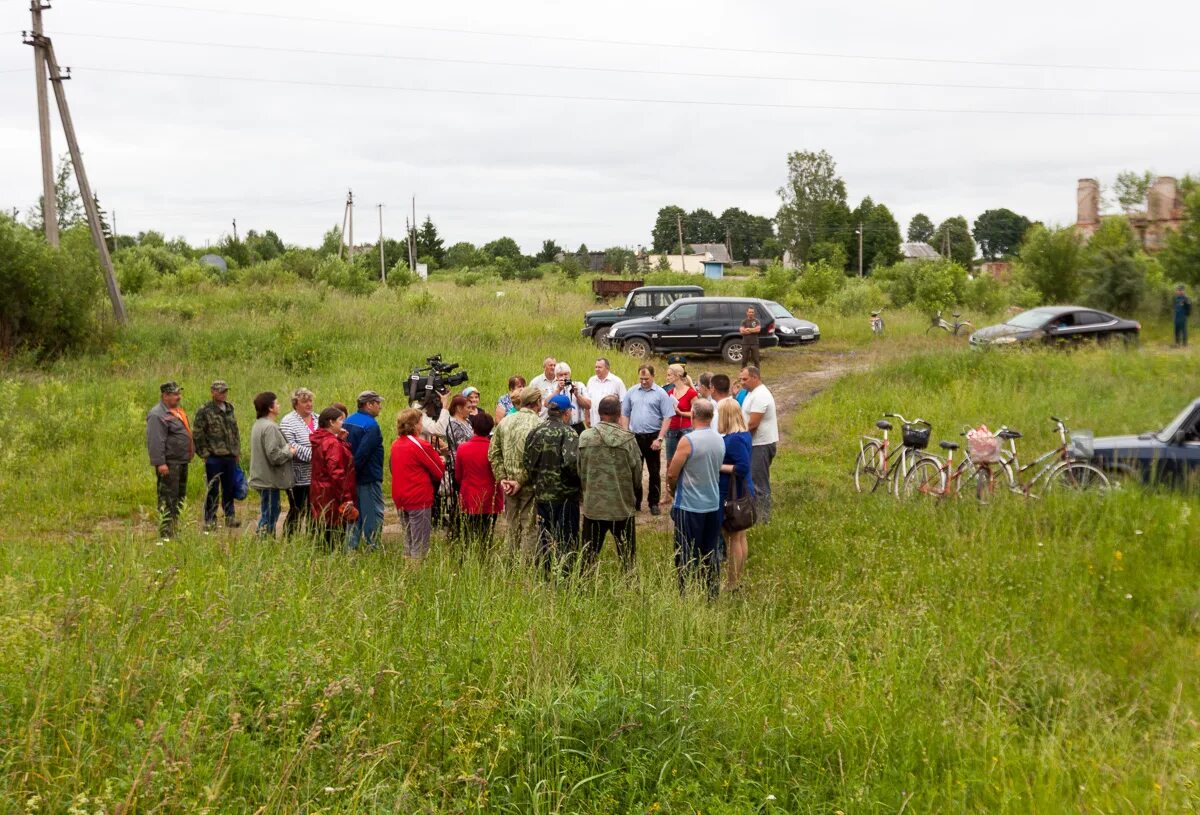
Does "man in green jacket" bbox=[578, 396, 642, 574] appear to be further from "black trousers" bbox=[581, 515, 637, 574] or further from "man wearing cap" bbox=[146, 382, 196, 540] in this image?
"man wearing cap" bbox=[146, 382, 196, 540]

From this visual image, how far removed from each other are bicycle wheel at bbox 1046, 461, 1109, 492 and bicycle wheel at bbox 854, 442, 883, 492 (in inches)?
84.1

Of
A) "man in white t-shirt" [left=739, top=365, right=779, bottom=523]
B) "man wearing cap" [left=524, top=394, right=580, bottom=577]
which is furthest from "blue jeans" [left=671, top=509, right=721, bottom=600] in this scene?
"man in white t-shirt" [left=739, top=365, right=779, bottom=523]

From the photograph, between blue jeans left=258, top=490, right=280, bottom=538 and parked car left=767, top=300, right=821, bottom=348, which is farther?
parked car left=767, top=300, right=821, bottom=348

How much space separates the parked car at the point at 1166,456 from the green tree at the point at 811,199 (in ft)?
215

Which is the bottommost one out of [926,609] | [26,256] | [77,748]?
[926,609]

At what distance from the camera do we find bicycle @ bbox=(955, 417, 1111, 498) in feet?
32.9

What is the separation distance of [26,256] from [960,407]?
18.0 m

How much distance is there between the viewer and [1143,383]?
1608cm

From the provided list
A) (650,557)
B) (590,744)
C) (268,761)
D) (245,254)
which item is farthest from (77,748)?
(245,254)

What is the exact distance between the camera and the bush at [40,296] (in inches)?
753

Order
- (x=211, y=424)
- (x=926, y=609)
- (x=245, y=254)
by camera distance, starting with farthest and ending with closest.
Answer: (x=245, y=254)
(x=211, y=424)
(x=926, y=609)

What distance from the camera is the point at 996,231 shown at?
99.3 meters

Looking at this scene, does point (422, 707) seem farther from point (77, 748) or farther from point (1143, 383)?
point (1143, 383)

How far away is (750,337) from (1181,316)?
970 cm
